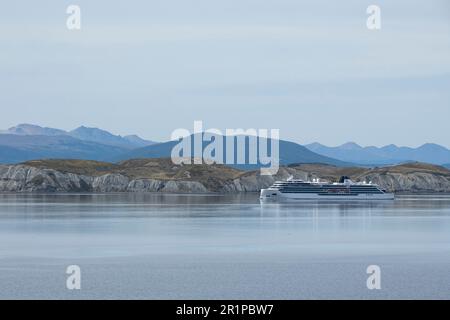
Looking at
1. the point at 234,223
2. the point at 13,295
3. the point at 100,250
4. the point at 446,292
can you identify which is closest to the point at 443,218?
the point at 234,223

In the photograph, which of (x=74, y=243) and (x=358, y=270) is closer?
(x=358, y=270)

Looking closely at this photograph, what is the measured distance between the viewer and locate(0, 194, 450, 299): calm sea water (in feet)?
177

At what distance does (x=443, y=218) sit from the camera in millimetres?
133125

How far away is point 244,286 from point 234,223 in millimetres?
61752

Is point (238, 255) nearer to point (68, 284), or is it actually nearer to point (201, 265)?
point (201, 265)

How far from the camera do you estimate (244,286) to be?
55.6m

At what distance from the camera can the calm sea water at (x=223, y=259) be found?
177 feet

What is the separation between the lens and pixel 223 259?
233 feet

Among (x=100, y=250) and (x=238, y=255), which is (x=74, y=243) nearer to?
(x=100, y=250)

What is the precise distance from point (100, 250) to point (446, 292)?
116ft
